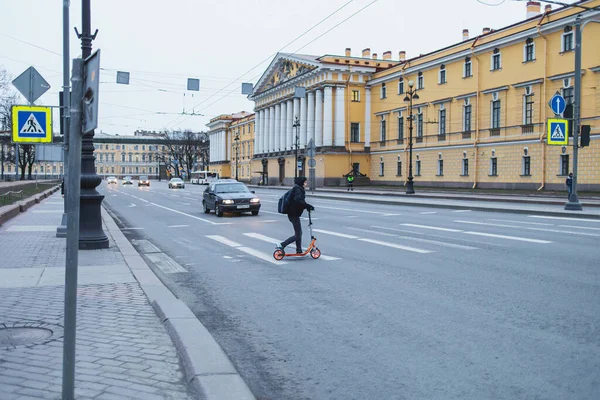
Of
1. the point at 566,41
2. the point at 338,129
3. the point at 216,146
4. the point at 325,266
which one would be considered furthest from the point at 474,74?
the point at 216,146

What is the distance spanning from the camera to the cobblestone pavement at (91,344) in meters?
4.21

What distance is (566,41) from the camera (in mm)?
41406

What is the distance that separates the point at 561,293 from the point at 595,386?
138 inches

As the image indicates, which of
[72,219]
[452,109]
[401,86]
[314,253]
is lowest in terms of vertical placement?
[314,253]

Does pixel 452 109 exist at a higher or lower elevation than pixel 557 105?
higher

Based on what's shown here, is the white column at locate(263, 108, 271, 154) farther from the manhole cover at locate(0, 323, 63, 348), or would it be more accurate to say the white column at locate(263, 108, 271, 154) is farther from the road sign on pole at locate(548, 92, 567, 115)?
Answer: the manhole cover at locate(0, 323, 63, 348)

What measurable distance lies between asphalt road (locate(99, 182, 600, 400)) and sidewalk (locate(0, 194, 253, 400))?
0.40 meters

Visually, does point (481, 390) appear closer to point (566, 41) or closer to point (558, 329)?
point (558, 329)

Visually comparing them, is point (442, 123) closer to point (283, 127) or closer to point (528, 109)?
point (528, 109)

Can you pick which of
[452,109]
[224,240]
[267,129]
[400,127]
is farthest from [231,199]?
[267,129]

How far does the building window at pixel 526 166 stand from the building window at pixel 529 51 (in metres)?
7.50

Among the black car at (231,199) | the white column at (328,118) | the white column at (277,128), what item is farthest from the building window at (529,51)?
the white column at (277,128)

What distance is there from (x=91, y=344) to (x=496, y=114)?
1888 inches

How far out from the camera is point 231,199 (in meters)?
23.0
